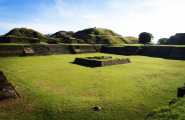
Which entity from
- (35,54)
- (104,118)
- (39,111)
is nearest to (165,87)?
(104,118)

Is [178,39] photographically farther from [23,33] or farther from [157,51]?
[23,33]

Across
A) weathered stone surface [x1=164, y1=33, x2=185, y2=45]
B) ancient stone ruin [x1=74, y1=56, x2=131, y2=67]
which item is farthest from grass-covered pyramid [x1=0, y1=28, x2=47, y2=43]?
weathered stone surface [x1=164, y1=33, x2=185, y2=45]

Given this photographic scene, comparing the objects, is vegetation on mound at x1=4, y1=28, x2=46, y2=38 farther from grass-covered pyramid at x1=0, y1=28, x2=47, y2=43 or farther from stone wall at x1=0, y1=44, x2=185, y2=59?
stone wall at x1=0, y1=44, x2=185, y2=59

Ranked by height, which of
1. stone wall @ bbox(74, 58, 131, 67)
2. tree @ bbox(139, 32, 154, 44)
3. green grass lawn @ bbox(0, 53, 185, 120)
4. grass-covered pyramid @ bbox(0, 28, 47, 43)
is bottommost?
green grass lawn @ bbox(0, 53, 185, 120)

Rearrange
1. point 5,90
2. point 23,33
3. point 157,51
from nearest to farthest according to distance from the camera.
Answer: point 5,90 → point 157,51 → point 23,33

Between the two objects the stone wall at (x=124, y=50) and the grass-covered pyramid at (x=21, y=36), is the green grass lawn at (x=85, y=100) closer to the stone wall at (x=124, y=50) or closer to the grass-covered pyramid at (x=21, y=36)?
the stone wall at (x=124, y=50)

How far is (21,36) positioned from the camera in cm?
3475

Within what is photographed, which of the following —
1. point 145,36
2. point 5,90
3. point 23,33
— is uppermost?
point 145,36

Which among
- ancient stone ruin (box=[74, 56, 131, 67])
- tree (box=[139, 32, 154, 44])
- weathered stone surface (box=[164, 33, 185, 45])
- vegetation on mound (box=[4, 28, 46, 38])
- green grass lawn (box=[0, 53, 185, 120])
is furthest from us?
tree (box=[139, 32, 154, 44])

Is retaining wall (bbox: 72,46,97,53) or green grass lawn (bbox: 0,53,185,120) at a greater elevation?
retaining wall (bbox: 72,46,97,53)

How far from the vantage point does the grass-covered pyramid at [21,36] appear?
30.2 metres

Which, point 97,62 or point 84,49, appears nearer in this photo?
point 97,62

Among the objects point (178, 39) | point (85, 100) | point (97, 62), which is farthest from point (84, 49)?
point (178, 39)

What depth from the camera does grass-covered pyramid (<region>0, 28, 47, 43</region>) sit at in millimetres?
30234
